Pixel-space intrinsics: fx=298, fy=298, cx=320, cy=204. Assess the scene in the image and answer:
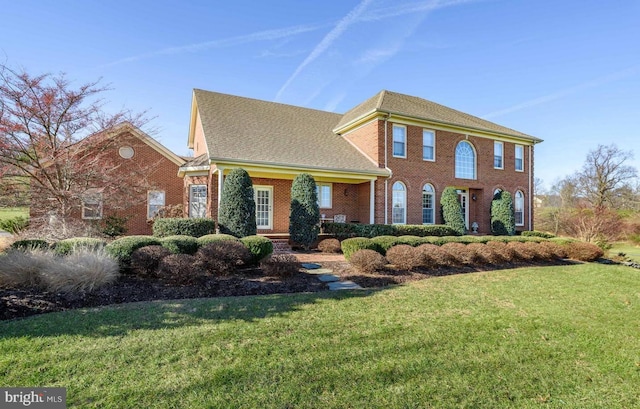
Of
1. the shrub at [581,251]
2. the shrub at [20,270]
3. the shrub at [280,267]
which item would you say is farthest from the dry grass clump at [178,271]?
the shrub at [581,251]

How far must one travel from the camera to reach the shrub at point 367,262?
7.36m

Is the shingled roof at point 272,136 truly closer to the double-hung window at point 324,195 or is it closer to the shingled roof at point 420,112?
the double-hung window at point 324,195

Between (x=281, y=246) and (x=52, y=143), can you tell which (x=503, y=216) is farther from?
(x=52, y=143)

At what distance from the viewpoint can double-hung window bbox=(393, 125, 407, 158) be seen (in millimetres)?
15844

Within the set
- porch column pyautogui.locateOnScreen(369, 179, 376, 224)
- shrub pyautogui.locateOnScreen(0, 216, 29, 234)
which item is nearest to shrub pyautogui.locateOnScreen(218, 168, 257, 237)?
porch column pyautogui.locateOnScreen(369, 179, 376, 224)

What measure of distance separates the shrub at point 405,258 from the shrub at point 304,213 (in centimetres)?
430

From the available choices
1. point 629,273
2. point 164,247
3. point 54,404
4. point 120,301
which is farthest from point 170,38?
point 629,273

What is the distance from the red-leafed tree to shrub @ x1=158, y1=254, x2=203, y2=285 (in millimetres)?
7153

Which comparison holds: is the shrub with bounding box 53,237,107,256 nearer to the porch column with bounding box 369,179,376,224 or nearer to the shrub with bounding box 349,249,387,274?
the shrub with bounding box 349,249,387,274

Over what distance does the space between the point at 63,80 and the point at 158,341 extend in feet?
38.7

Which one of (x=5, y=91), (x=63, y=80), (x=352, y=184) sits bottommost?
(x=352, y=184)

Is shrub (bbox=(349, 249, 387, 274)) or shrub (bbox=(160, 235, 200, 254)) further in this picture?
shrub (bbox=(349, 249, 387, 274))

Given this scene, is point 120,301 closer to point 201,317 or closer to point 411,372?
point 201,317

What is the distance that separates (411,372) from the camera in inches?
128
